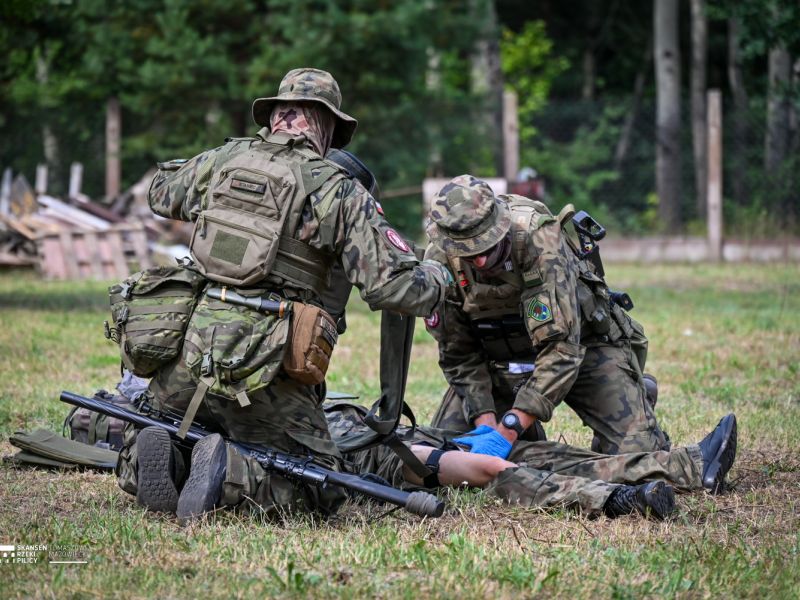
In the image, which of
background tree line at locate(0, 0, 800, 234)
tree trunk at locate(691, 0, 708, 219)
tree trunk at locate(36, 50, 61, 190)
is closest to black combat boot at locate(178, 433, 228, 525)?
background tree line at locate(0, 0, 800, 234)

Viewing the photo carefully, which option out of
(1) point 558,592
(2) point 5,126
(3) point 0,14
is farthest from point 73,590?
(2) point 5,126

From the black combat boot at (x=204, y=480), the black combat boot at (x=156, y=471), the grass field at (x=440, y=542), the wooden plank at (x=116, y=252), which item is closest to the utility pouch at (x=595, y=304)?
the grass field at (x=440, y=542)

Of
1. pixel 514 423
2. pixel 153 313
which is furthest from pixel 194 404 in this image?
pixel 514 423

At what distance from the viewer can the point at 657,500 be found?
15.7ft

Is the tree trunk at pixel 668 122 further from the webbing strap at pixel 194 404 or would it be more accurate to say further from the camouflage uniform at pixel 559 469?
the webbing strap at pixel 194 404

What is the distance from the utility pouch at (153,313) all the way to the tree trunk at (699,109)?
45.8 ft

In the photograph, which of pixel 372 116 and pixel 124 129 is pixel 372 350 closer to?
pixel 372 116

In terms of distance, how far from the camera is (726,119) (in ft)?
62.6

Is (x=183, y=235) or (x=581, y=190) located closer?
(x=183, y=235)

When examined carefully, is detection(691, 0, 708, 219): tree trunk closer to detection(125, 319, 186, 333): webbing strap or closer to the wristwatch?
the wristwatch

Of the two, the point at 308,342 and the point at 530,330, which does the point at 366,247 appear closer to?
the point at 308,342

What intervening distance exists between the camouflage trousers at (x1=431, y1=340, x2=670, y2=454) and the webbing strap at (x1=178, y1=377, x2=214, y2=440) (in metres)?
1.68

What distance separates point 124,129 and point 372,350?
42.3 ft

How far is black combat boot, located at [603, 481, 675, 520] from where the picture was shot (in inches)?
189
